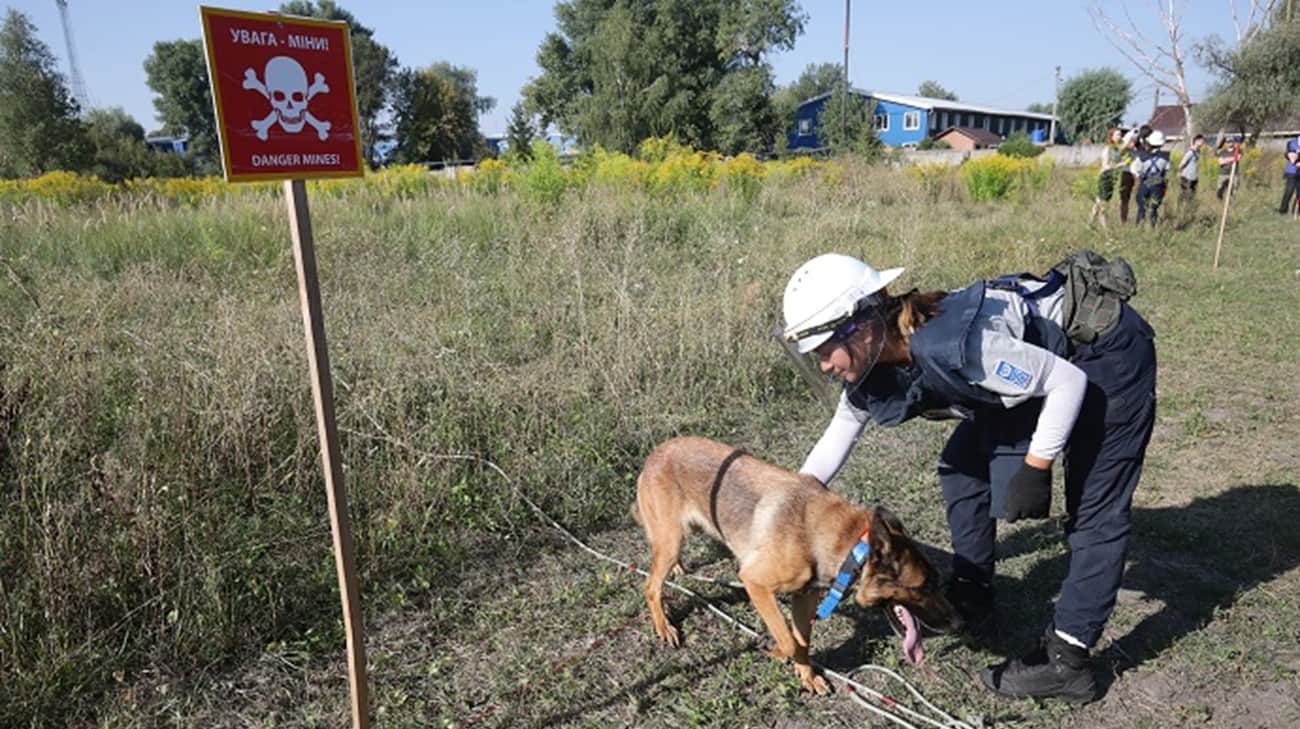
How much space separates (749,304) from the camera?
249 inches

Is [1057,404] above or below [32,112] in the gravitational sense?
below

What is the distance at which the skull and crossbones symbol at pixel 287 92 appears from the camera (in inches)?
69.5

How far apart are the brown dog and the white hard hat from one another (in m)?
0.67

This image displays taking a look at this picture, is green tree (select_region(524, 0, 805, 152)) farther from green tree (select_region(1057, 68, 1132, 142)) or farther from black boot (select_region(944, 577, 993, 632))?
green tree (select_region(1057, 68, 1132, 142))

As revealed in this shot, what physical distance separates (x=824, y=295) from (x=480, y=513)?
225 cm

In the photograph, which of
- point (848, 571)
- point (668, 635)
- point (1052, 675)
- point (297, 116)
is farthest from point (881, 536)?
point (297, 116)

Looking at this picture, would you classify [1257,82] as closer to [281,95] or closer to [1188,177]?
[1188,177]

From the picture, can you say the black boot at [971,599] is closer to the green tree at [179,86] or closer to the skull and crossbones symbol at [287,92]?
the skull and crossbones symbol at [287,92]

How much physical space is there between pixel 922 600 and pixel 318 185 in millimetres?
11801

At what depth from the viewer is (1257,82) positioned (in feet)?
75.0

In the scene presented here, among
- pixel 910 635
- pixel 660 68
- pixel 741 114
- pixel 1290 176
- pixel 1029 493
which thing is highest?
pixel 660 68

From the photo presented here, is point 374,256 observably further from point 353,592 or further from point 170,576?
point 353,592

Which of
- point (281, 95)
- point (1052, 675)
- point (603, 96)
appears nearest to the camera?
point (281, 95)

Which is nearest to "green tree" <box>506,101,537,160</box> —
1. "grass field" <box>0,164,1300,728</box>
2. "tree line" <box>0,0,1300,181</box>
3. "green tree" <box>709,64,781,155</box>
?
"tree line" <box>0,0,1300,181</box>
